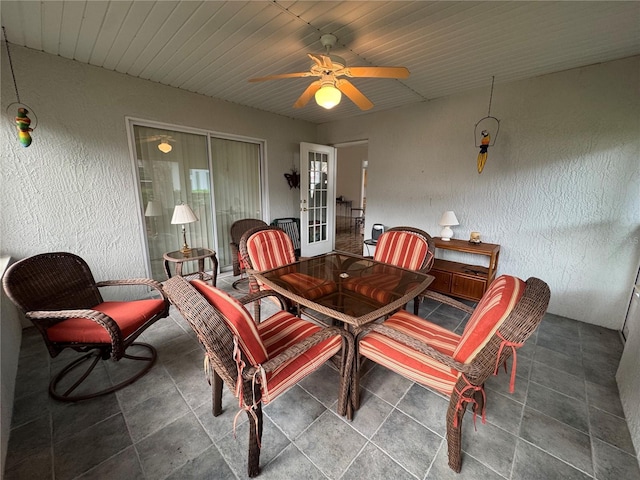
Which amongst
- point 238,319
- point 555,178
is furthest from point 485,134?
point 238,319

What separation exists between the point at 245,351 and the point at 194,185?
2996 mm

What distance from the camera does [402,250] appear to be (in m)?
2.41

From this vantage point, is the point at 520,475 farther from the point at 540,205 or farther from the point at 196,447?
the point at 540,205

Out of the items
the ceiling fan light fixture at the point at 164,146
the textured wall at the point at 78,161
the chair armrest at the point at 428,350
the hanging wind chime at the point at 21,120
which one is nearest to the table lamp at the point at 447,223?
the chair armrest at the point at 428,350

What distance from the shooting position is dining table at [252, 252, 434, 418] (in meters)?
1.47

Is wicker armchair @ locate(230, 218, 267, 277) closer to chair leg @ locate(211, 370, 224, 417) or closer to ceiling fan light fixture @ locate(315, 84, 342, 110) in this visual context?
chair leg @ locate(211, 370, 224, 417)

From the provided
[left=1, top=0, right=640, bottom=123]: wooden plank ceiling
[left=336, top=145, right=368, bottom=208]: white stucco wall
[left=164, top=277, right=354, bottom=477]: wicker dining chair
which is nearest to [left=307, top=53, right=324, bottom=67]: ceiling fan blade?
[left=1, top=0, right=640, bottom=123]: wooden plank ceiling

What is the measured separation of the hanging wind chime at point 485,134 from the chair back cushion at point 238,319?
310 centimetres

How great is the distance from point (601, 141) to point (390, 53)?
2153 millimetres

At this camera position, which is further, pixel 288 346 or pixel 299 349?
pixel 288 346

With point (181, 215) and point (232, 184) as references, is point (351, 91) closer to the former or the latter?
point (181, 215)

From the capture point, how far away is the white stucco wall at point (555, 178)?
2.33 meters

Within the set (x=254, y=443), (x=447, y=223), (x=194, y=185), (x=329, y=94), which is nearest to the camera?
(x=254, y=443)

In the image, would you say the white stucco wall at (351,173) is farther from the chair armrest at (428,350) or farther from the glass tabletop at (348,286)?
the chair armrest at (428,350)
